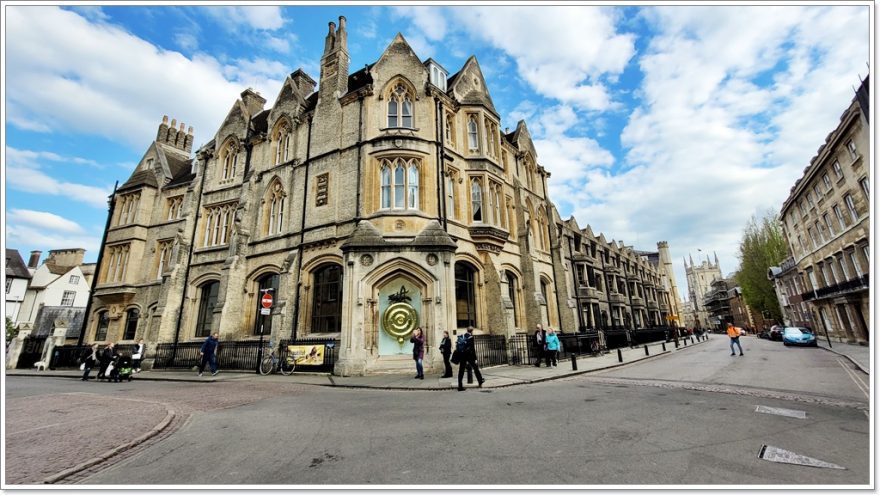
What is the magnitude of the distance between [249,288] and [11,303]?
40278 mm

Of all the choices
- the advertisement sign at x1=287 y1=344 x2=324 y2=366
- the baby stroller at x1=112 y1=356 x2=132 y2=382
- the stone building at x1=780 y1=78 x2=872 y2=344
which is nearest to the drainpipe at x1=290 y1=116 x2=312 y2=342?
the advertisement sign at x1=287 y1=344 x2=324 y2=366

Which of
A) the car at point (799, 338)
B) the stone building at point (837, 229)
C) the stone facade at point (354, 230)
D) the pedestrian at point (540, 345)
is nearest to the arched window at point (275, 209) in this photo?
the stone facade at point (354, 230)

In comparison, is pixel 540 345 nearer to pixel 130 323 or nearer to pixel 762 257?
pixel 130 323

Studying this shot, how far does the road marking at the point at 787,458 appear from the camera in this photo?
3928mm

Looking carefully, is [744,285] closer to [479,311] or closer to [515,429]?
[479,311]

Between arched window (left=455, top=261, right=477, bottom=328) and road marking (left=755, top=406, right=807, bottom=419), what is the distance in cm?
1050

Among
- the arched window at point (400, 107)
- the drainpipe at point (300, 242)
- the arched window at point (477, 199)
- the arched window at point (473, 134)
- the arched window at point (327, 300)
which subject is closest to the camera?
the arched window at point (327, 300)

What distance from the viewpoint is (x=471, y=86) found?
20.9 meters

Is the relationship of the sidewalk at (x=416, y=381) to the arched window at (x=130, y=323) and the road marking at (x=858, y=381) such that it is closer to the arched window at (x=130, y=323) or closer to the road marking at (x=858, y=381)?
the road marking at (x=858, y=381)

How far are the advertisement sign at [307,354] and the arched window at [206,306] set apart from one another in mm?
8467

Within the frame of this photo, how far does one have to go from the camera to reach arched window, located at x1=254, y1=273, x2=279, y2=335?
17.9 metres

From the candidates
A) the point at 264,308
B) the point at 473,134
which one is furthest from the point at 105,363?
the point at 473,134

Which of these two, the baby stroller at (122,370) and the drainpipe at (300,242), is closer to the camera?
the baby stroller at (122,370)

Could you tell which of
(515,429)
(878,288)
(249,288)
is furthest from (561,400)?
(249,288)
